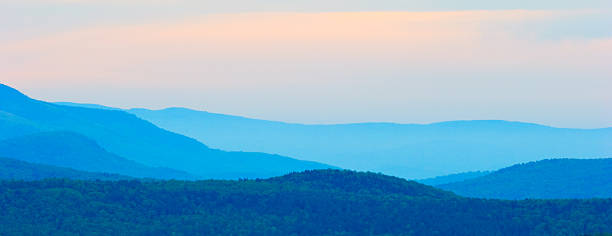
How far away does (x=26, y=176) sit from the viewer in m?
161

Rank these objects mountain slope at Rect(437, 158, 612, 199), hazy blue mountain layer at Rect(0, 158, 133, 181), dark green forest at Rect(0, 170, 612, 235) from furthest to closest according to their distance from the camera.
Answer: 1. mountain slope at Rect(437, 158, 612, 199)
2. hazy blue mountain layer at Rect(0, 158, 133, 181)
3. dark green forest at Rect(0, 170, 612, 235)

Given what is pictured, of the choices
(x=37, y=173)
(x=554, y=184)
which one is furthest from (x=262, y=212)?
(x=554, y=184)

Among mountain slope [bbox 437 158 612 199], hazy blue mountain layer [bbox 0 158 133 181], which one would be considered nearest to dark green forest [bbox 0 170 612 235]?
hazy blue mountain layer [bbox 0 158 133 181]

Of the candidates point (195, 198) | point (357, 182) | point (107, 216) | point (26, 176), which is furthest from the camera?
point (26, 176)

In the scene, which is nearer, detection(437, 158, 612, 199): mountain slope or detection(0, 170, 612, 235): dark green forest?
detection(0, 170, 612, 235): dark green forest

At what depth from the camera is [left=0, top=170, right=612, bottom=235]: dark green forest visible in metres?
101

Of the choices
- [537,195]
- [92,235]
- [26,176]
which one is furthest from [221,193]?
[537,195]

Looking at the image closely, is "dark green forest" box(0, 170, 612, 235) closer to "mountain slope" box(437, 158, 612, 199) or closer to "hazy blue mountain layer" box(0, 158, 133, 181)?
"hazy blue mountain layer" box(0, 158, 133, 181)

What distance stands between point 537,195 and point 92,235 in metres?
93.9

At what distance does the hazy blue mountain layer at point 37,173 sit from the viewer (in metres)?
159

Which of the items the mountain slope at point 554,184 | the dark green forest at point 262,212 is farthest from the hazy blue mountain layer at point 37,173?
the mountain slope at point 554,184

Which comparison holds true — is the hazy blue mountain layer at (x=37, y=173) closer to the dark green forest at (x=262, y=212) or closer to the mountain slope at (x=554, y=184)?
the dark green forest at (x=262, y=212)

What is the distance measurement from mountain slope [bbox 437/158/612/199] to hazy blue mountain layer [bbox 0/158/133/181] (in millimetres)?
60246

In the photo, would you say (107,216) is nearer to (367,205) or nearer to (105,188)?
(105,188)
